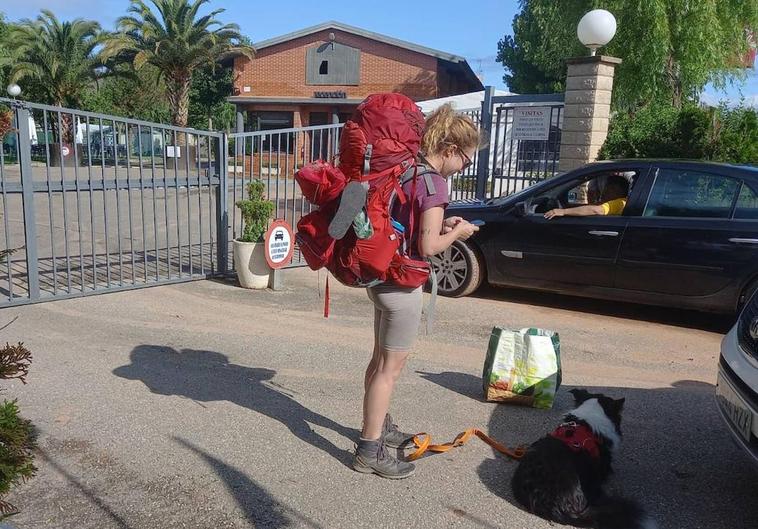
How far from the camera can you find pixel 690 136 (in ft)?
31.0

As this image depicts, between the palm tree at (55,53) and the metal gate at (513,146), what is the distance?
2945cm

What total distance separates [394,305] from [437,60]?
1274 inches

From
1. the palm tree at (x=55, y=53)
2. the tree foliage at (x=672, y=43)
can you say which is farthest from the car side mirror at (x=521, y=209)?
the palm tree at (x=55, y=53)

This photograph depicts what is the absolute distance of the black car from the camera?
611 cm

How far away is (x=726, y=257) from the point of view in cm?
606

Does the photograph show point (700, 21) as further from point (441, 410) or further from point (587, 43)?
point (441, 410)

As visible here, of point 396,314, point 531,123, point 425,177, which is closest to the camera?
point 425,177

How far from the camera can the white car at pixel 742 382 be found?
3.05 m

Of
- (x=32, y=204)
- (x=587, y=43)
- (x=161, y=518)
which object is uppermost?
(x=587, y=43)

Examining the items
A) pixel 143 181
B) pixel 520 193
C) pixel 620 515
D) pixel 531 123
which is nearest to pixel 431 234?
pixel 620 515

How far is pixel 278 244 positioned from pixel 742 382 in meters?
5.27

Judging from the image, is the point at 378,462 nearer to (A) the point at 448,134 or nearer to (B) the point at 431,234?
(B) the point at 431,234

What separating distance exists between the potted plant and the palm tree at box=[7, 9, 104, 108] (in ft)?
102

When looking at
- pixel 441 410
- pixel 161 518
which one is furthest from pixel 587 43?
pixel 161 518
